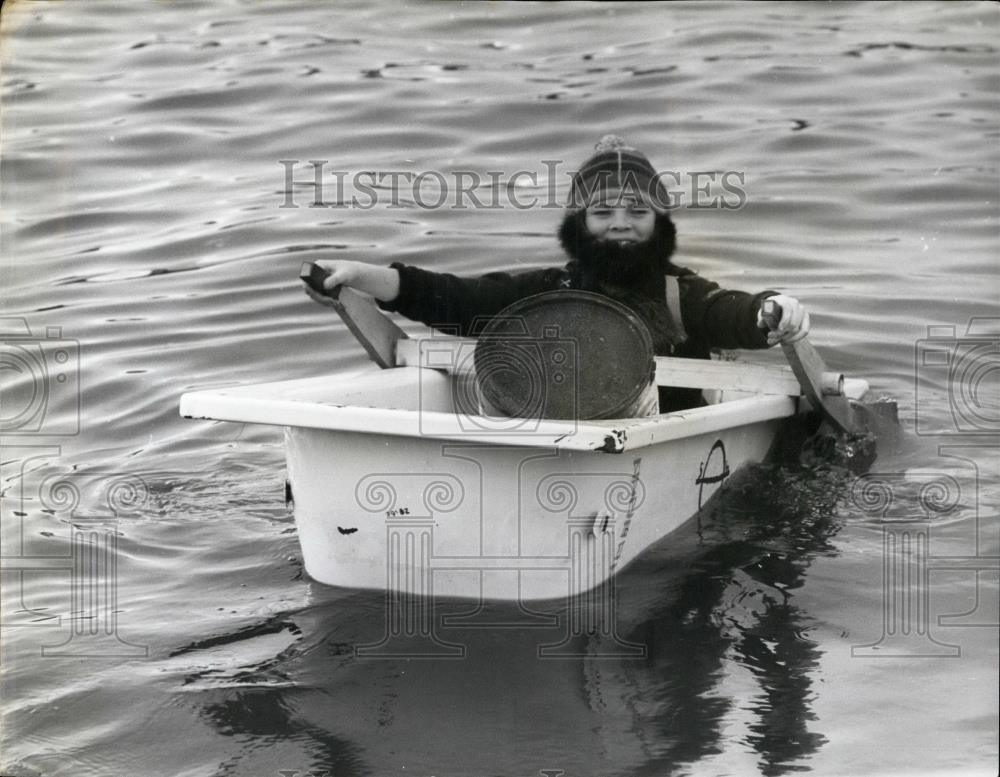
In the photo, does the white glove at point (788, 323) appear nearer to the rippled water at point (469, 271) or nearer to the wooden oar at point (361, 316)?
the rippled water at point (469, 271)

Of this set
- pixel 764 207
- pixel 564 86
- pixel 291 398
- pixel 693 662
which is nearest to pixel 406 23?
pixel 564 86

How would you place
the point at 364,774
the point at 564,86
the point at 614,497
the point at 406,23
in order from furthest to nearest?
the point at 406,23 → the point at 564,86 → the point at 614,497 → the point at 364,774

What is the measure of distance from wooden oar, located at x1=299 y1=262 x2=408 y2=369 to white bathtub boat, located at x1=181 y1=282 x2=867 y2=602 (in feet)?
1.24

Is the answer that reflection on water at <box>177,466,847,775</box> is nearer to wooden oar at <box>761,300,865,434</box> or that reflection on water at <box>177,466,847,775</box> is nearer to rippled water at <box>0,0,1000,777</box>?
rippled water at <box>0,0,1000,777</box>

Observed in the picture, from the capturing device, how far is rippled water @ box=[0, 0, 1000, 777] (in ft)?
11.2

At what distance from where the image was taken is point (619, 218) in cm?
479

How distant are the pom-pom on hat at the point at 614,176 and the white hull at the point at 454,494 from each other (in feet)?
3.37

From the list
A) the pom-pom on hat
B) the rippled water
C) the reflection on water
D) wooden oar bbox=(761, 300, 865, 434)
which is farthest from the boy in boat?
the reflection on water

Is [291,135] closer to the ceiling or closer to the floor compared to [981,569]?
closer to the ceiling

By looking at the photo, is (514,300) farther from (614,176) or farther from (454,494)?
(454,494)

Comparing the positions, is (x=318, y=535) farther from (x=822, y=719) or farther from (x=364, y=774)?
(x=822, y=719)

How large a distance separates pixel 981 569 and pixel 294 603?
7.36ft

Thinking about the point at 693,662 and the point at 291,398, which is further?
the point at 291,398

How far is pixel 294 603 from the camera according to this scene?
13.5 ft
